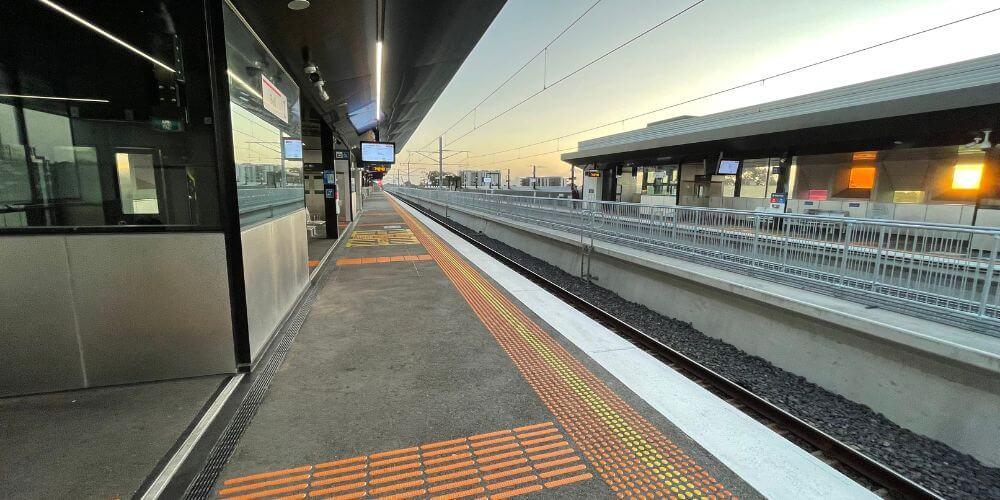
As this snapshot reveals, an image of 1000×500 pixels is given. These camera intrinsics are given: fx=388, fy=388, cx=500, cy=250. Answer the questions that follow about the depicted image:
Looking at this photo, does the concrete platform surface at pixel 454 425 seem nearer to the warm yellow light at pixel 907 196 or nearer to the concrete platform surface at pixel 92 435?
Answer: the concrete platform surface at pixel 92 435

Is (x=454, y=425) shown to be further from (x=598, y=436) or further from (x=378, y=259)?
(x=378, y=259)

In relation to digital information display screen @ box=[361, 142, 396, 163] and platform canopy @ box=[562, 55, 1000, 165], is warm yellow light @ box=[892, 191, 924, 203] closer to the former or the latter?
platform canopy @ box=[562, 55, 1000, 165]

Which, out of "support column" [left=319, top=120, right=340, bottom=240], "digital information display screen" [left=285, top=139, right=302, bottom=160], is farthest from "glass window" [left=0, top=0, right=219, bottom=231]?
"support column" [left=319, top=120, right=340, bottom=240]

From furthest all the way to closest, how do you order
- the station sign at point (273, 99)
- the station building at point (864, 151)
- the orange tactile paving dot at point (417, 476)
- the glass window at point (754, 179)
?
1. the glass window at point (754, 179)
2. the station building at point (864, 151)
3. the station sign at point (273, 99)
4. the orange tactile paving dot at point (417, 476)

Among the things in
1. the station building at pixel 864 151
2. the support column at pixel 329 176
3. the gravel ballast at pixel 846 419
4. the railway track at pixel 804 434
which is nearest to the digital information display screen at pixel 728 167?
the station building at pixel 864 151

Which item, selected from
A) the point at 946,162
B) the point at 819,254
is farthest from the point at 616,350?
the point at 946,162

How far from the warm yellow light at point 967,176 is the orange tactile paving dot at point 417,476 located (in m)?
17.4

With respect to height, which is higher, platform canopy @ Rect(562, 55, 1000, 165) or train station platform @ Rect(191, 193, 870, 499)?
platform canopy @ Rect(562, 55, 1000, 165)

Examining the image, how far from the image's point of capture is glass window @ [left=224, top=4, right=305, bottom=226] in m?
3.58

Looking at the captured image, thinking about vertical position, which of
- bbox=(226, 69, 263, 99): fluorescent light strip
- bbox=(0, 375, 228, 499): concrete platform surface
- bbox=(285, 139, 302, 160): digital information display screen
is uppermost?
bbox=(226, 69, 263, 99): fluorescent light strip

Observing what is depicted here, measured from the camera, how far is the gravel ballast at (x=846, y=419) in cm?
274

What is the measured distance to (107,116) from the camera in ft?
11.4

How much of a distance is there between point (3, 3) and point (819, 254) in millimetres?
8099

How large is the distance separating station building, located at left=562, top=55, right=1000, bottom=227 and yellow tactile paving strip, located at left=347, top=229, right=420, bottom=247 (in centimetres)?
1389
